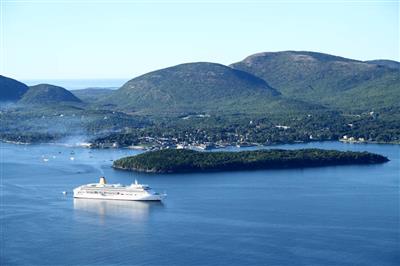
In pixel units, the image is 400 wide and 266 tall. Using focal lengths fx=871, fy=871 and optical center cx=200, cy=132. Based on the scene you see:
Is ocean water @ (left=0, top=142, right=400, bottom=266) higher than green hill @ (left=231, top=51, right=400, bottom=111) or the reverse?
the reverse

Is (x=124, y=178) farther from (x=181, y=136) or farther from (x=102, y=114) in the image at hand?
(x=102, y=114)

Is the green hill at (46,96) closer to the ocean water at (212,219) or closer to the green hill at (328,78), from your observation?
the green hill at (328,78)

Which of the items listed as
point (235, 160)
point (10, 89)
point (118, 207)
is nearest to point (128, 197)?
point (118, 207)

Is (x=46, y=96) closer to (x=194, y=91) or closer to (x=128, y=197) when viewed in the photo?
(x=194, y=91)

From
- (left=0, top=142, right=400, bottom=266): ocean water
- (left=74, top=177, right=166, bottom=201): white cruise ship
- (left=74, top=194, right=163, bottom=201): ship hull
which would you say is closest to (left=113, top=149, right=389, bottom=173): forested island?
(left=0, top=142, right=400, bottom=266): ocean water

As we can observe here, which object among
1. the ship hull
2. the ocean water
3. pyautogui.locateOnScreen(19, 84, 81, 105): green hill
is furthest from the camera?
pyautogui.locateOnScreen(19, 84, 81, 105): green hill

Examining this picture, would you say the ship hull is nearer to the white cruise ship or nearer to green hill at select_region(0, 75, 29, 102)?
the white cruise ship
